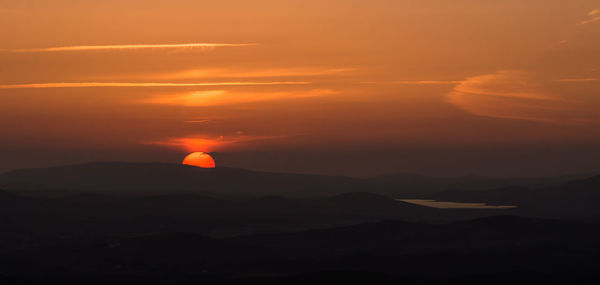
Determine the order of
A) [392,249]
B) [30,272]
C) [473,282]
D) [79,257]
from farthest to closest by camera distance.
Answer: [392,249], [79,257], [30,272], [473,282]

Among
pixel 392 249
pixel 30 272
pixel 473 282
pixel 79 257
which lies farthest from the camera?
pixel 392 249

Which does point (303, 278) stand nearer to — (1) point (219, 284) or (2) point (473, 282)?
(1) point (219, 284)

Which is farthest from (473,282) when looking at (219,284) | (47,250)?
(47,250)

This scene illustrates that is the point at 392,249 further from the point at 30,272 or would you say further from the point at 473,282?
the point at 30,272

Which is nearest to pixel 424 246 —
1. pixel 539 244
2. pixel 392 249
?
pixel 392 249

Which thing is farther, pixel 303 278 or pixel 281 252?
pixel 281 252

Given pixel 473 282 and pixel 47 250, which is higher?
pixel 47 250
